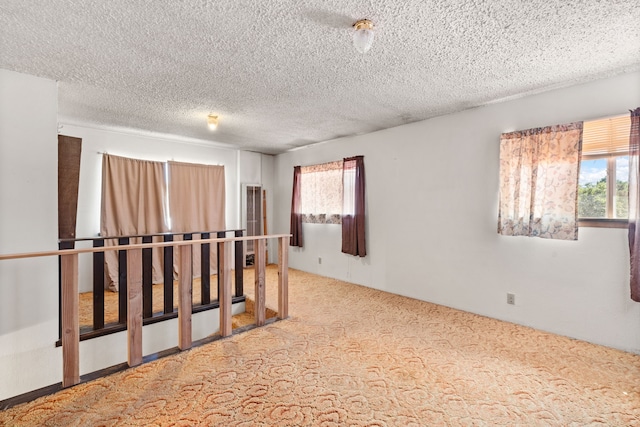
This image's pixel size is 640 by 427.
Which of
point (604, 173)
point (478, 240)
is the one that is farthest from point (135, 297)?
point (604, 173)

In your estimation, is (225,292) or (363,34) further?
(225,292)

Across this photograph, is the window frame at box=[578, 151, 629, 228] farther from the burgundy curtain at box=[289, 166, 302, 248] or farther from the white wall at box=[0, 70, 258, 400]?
the white wall at box=[0, 70, 258, 400]

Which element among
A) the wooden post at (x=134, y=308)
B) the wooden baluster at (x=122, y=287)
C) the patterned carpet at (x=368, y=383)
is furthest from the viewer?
the wooden baluster at (x=122, y=287)

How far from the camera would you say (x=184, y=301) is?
Answer: 8.41ft

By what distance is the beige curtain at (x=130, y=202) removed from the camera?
437 cm

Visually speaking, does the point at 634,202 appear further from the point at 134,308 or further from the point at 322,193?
the point at 134,308

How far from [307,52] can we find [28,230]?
2803 millimetres

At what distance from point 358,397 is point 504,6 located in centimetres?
252

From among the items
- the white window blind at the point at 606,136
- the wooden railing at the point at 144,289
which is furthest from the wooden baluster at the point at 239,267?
the white window blind at the point at 606,136

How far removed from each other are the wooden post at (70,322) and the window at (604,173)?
418 centimetres

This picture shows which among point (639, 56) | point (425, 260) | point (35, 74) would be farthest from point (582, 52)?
point (35, 74)

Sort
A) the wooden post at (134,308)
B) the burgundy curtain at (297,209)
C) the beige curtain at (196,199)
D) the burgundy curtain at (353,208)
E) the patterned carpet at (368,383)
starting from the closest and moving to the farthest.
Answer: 1. the patterned carpet at (368,383)
2. the wooden post at (134,308)
3. the burgundy curtain at (353,208)
4. the beige curtain at (196,199)
5. the burgundy curtain at (297,209)

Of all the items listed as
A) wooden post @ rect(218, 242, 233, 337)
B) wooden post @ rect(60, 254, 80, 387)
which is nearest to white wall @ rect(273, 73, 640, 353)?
wooden post @ rect(218, 242, 233, 337)

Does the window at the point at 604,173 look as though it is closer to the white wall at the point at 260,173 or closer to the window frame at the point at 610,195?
the window frame at the point at 610,195
